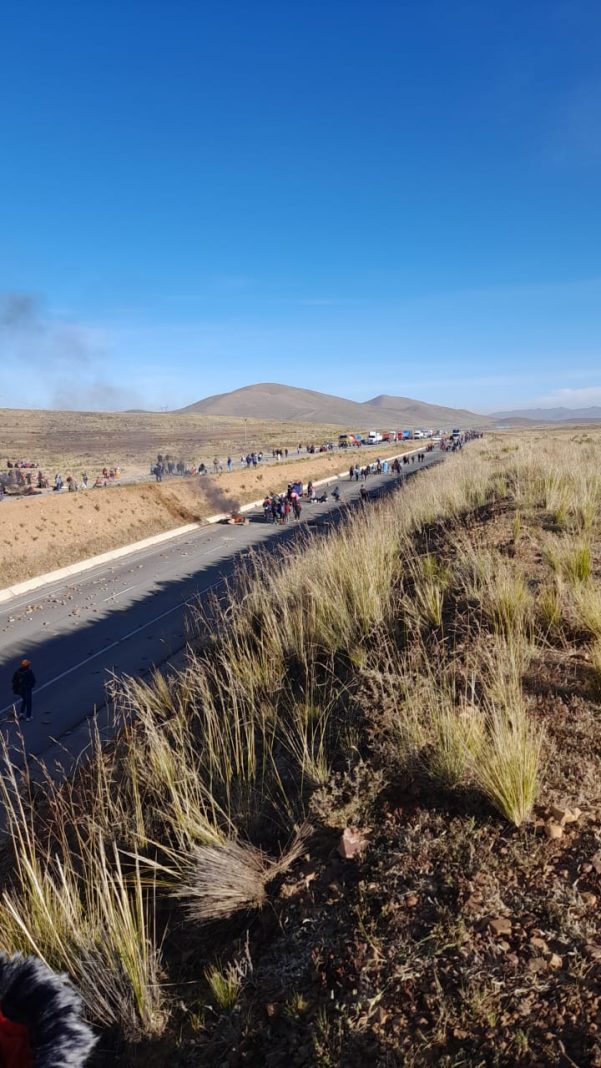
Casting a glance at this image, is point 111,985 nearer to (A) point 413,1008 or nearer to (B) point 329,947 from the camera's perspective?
(B) point 329,947

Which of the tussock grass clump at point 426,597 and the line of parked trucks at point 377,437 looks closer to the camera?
the tussock grass clump at point 426,597

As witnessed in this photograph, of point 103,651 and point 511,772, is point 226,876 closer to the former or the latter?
point 511,772

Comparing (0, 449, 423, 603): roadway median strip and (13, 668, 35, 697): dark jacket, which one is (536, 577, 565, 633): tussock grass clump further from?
(0, 449, 423, 603): roadway median strip

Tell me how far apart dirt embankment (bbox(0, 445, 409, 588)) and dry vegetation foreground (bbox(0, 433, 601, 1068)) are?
19.0 m

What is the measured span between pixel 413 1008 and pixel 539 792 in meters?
1.34

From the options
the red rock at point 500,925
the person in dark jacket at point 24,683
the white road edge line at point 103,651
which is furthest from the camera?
the white road edge line at point 103,651

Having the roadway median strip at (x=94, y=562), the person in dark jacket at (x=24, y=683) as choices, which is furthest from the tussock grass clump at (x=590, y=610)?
the roadway median strip at (x=94, y=562)

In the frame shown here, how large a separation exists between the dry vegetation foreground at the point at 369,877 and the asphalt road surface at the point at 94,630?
2.36m

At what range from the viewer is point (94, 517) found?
28.1 meters

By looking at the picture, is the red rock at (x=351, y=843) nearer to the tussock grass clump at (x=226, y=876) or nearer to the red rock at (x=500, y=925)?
the tussock grass clump at (x=226, y=876)

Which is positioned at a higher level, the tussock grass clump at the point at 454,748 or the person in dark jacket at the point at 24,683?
the tussock grass clump at the point at 454,748

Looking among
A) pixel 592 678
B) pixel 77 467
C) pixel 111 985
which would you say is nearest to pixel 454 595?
pixel 592 678

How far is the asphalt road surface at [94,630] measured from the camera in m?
10.2

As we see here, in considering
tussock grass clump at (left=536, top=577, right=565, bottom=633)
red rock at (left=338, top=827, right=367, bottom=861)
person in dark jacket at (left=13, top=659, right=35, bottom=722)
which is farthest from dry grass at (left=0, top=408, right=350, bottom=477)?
red rock at (left=338, top=827, right=367, bottom=861)
